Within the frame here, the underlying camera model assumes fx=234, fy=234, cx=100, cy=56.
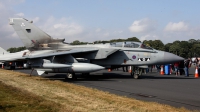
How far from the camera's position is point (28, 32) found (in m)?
16.8

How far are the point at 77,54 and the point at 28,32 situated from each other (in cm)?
397

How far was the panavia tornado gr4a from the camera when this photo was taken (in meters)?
14.7

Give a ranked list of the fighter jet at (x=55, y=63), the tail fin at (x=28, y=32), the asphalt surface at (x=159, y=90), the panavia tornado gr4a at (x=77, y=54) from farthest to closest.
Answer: the tail fin at (x=28, y=32)
the panavia tornado gr4a at (x=77, y=54)
the fighter jet at (x=55, y=63)
the asphalt surface at (x=159, y=90)

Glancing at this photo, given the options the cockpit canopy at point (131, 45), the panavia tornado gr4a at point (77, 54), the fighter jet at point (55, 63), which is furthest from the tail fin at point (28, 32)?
the cockpit canopy at point (131, 45)

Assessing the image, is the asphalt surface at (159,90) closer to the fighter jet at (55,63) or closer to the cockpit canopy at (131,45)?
the fighter jet at (55,63)

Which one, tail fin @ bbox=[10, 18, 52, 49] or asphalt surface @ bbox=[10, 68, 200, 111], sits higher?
tail fin @ bbox=[10, 18, 52, 49]

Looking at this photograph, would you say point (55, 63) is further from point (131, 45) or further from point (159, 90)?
point (159, 90)

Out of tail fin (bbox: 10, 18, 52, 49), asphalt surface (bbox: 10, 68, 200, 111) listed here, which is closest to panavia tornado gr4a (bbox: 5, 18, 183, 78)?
tail fin (bbox: 10, 18, 52, 49)

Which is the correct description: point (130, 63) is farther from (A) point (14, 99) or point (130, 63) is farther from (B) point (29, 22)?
(A) point (14, 99)

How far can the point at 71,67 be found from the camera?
14688 millimetres

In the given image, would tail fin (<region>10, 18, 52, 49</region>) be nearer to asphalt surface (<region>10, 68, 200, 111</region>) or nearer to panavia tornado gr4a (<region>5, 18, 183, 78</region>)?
panavia tornado gr4a (<region>5, 18, 183, 78</region>)

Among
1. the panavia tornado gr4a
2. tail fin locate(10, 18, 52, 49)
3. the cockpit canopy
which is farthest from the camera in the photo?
tail fin locate(10, 18, 52, 49)

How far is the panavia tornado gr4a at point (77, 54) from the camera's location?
48.2 ft

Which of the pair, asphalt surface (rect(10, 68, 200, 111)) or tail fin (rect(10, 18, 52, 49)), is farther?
tail fin (rect(10, 18, 52, 49))
